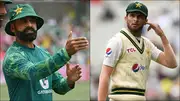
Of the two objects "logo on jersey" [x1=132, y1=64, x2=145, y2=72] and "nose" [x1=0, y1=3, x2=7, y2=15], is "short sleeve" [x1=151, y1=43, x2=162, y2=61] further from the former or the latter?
"nose" [x1=0, y1=3, x2=7, y2=15]

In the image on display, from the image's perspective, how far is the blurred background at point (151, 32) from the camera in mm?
7504

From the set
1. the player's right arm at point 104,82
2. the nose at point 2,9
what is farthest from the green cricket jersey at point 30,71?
the player's right arm at point 104,82

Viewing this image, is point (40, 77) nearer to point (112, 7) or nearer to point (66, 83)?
point (66, 83)

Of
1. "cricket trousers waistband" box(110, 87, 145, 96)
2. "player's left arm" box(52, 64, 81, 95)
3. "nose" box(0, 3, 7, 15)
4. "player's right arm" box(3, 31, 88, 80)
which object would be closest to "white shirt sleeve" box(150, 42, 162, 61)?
"cricket trousers waistband" box(110, 87, 145, 96)

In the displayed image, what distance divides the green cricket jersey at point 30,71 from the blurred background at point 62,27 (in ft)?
13.6

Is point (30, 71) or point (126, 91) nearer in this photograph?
point (30, 71)

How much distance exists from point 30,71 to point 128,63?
1257 mm

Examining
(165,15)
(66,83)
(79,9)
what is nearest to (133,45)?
(66,83)

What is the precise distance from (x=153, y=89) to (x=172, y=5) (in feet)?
4.37

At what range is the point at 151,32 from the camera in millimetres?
7895

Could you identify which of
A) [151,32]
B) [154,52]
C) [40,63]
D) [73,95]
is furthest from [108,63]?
[73,95]

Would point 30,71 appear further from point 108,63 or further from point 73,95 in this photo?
point 73,95

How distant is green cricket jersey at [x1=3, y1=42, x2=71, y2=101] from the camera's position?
338cm

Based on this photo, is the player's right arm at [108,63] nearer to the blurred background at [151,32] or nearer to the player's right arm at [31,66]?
the player's right arm at [31,66]
